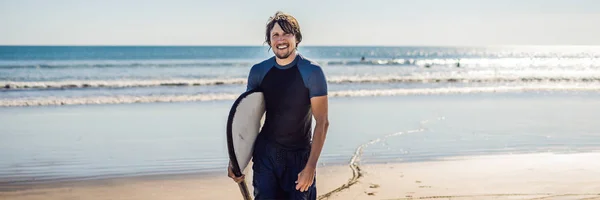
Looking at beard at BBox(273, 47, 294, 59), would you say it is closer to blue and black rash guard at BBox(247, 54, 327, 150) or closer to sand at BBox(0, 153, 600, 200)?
blue and black rash guard at BBox(247, 54, 327, 150)

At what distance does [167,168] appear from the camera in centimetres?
768

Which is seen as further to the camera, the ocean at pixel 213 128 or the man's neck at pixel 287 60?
the ocean at pixel 213 128

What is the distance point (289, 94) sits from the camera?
3434 millimetres

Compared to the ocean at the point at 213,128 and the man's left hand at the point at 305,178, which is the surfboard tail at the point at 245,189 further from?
the ocean at the point at 213,128

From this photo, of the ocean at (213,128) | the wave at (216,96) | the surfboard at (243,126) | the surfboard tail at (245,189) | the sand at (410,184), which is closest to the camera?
the surfboard at (243,126)

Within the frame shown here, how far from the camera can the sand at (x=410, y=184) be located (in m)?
6.32

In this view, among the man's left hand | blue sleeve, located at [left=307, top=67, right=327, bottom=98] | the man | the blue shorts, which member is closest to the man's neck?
the man

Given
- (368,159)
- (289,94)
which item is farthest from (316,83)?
(368,159)

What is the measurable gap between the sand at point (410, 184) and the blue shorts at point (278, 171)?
261 centimetres

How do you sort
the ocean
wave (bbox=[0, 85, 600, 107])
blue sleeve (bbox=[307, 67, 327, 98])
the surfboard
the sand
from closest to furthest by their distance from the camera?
1. blue sleeve (bbox=[307, 67, 327, 98])
2. the surfboard
3. the sand
4. the ocean
5. wave (bbox=[0, 85, 600, 107])

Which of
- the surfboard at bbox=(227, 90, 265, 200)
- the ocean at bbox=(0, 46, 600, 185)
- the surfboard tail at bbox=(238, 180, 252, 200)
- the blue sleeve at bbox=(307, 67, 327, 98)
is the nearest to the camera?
the blue sleeve at bbox=(307, 67, 327, 98)

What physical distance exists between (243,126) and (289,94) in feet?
1.07

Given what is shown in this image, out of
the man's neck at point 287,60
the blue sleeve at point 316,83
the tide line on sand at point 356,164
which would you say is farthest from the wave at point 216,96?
the blue sleeve at point 316,83

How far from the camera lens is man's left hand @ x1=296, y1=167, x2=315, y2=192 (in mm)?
3439
